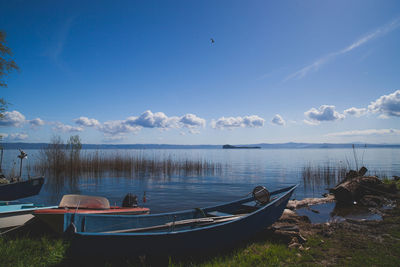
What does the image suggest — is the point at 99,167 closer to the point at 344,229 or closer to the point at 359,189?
the point at 359,189

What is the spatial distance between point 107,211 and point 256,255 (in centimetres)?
417

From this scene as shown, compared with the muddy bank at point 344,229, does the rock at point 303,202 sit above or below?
below

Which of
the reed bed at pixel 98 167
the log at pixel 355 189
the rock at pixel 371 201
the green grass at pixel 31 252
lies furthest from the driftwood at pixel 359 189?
the reed bed at pixel 98 167

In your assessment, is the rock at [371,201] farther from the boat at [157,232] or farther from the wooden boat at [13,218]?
the wooden boat at [13,218]

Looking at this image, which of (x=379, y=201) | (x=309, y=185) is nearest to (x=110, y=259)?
(x=379, y=201)

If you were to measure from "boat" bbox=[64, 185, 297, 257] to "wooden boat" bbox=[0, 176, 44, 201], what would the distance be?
26.6 ft

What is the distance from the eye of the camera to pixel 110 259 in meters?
3.90

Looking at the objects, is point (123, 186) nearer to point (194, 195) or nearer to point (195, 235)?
point (194, 195)

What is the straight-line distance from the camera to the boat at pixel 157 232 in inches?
147

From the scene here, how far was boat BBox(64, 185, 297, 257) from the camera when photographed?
12.3 feet

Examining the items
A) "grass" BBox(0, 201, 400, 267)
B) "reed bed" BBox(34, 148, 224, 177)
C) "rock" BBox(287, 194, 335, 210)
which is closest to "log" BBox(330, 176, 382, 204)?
"rock" BBox(287, 194, 335, 210)

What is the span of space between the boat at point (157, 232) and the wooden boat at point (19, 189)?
8110mm

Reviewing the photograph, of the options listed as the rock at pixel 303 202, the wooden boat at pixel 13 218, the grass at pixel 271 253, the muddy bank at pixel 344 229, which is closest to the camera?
the grass at pixel 271 253

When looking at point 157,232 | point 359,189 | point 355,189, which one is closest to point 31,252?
point 157,232
